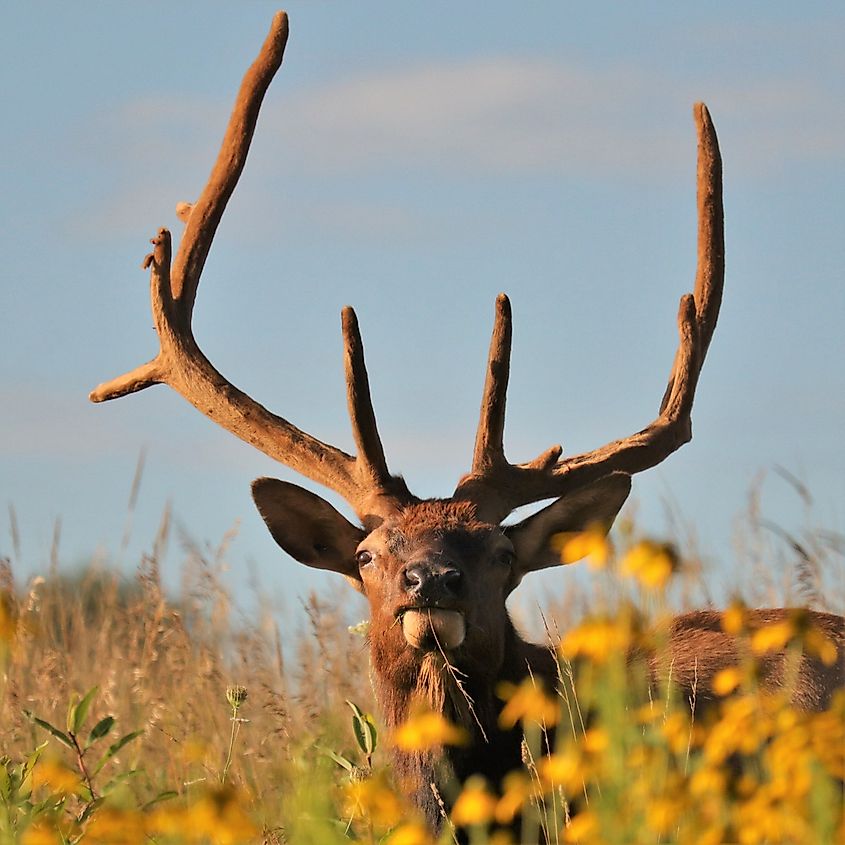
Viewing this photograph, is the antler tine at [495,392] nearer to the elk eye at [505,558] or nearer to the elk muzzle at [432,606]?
the elk eye at [505,558]

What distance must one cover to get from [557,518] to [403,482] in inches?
26.0

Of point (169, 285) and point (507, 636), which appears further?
point (169, 285)

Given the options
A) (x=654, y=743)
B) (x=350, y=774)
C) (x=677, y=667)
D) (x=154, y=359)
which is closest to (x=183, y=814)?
(x=654, y=743)

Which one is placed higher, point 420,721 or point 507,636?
point 507,636

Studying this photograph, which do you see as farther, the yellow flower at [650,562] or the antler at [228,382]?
the antler at [228,382]

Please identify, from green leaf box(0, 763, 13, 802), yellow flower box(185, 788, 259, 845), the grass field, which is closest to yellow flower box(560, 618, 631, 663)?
the grass field

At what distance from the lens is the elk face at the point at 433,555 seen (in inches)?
229

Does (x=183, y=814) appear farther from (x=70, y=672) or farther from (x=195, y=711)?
(x=70, y=672)

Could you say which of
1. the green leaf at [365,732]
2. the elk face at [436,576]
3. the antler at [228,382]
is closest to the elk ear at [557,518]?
the elk face at [436,576]

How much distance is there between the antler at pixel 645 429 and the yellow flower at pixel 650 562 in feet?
12.2

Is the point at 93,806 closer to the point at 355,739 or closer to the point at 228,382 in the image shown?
the point at 355,739

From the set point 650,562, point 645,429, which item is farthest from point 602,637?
point 645,429

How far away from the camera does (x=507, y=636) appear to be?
20.8 ft

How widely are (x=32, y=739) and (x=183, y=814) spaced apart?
15.5 ft
